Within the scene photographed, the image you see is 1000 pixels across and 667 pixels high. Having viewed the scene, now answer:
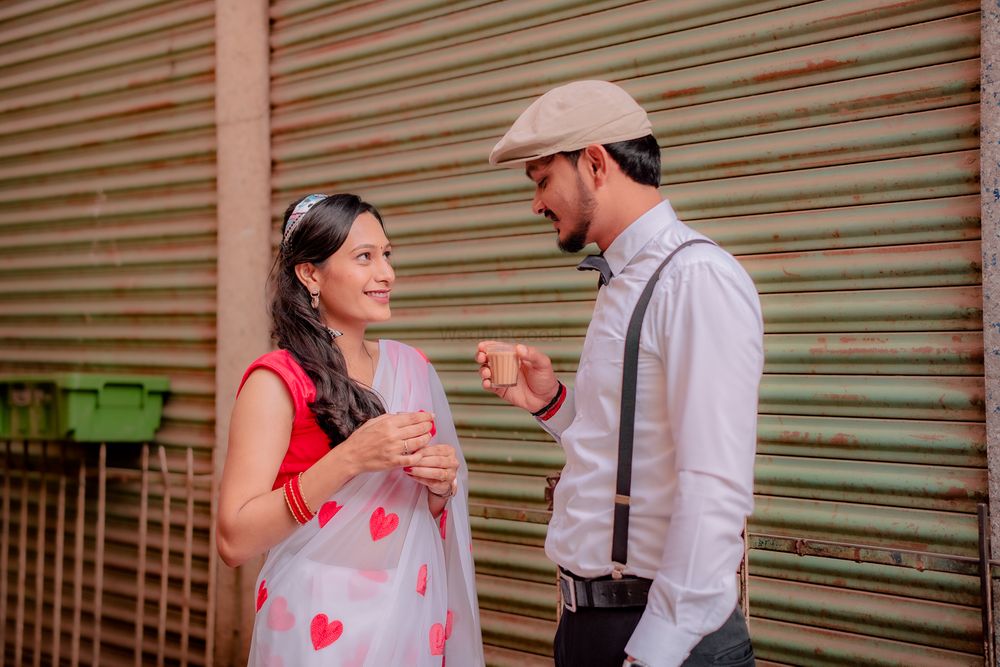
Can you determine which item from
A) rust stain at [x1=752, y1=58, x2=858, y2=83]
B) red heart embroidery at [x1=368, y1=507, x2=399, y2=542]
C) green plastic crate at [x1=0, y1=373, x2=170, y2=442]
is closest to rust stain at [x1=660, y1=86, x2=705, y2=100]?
rust stain at [x1=752, y1=58, x2=858, y2=83]

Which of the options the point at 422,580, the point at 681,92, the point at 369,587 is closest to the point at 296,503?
the point at 369,587

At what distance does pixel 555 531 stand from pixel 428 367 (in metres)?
1.00

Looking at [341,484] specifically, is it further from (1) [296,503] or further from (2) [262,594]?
(2) [262,594]

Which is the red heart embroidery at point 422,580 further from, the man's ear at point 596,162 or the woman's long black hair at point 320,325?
the man's ear at point 596,162

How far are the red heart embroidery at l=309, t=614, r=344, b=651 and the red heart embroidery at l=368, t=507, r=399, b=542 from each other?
0.84 ft

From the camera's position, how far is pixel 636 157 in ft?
6.59

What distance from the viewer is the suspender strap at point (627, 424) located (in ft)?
6.00

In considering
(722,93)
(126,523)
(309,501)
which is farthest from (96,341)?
(722,93)

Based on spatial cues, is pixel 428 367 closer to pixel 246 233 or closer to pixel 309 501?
pixel 309 501

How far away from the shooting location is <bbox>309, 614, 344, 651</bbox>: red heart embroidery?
2.35 metres

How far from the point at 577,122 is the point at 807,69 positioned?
152 cm

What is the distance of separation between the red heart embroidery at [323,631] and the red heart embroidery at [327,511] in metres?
0.26

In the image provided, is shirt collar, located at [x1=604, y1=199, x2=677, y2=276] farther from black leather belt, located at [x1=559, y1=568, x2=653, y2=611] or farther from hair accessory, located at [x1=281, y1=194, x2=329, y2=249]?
hair accessory, located at [x1=281, y1=194, x2=329, y2=249]

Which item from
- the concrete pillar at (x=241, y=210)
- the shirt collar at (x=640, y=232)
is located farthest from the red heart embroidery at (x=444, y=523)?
the concrete pillar at (x=241, y=210)
